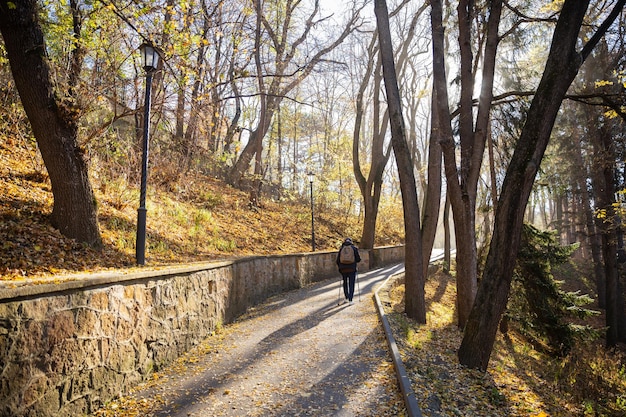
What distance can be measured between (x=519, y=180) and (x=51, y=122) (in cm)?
696

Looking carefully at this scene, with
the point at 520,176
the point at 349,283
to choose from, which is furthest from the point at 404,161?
the point at 349,283

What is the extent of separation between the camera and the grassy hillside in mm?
5625

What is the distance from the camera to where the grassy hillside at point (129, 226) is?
5625 mm

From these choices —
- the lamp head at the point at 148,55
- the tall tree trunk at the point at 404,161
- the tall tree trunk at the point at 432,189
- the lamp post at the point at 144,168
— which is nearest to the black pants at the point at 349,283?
the tall tree trunk at the point at 404,161

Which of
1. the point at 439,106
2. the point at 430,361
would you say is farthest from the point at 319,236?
the point at 430,361

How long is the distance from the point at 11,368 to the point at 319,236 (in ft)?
58.8

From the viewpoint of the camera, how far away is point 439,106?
27.0 feet

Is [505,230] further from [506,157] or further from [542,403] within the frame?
[506,157]

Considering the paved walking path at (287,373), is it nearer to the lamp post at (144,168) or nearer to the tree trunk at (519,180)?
the tree trunk at (519,180)

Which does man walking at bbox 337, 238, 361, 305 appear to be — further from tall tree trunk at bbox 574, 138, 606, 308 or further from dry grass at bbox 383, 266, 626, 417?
tall tree trunk at bbox 574, 138, 606, 308

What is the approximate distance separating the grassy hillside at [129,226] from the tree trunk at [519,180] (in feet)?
18.2

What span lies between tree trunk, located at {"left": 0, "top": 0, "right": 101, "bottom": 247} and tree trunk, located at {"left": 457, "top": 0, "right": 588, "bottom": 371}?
629 centimetres

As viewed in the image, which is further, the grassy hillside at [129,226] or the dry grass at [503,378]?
the grassy hillside at [129,226]

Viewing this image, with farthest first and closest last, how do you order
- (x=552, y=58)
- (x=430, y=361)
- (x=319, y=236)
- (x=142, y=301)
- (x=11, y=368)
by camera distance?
(x=319, y=236) → (x=430, y=361) → (x=552, y=58) → (x=142, y=301) → (x=11, y=368)
